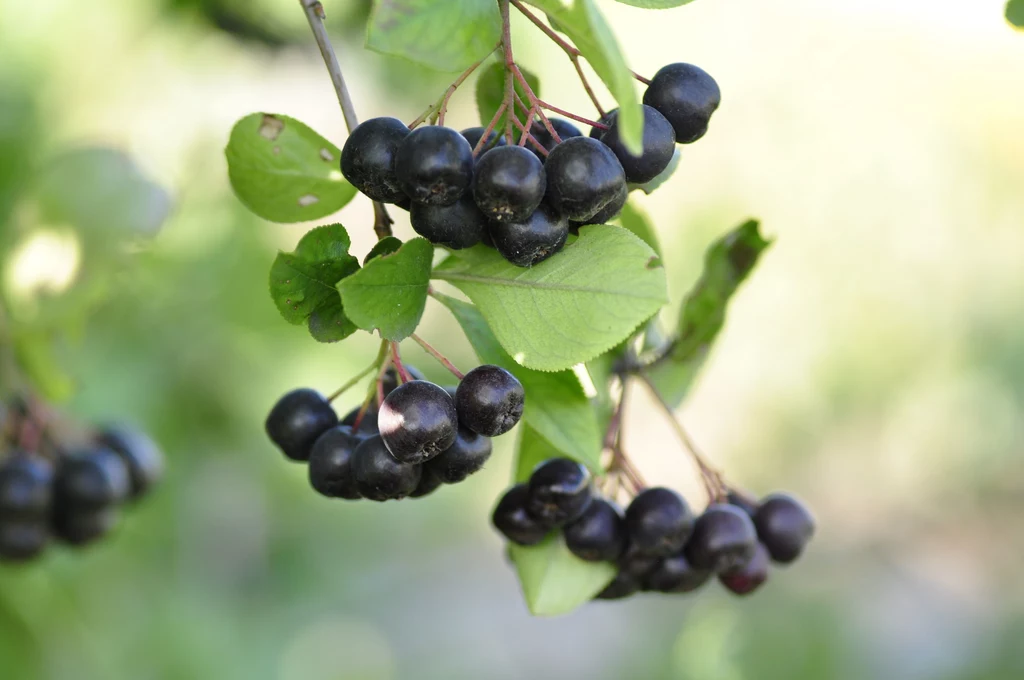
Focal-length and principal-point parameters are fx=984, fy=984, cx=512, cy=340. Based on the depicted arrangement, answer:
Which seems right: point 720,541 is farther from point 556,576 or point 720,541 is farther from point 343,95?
point 343,95

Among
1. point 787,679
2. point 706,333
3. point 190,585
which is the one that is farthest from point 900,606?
point 706,333

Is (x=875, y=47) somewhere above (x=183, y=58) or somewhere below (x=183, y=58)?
below

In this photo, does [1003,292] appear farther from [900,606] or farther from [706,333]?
[706,333]

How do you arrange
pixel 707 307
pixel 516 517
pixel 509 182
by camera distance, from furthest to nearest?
1. pixel 707 307
2. pixel 516 517
3. pixel 509 182

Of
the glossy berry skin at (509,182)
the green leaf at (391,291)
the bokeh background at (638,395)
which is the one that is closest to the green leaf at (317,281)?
the green leaf at (391,291)

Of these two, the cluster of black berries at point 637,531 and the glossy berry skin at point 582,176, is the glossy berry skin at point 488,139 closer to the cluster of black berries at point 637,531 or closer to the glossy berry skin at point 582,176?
the glossy berry skin at point 582,176

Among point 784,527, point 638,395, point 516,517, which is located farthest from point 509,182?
point 638,395
